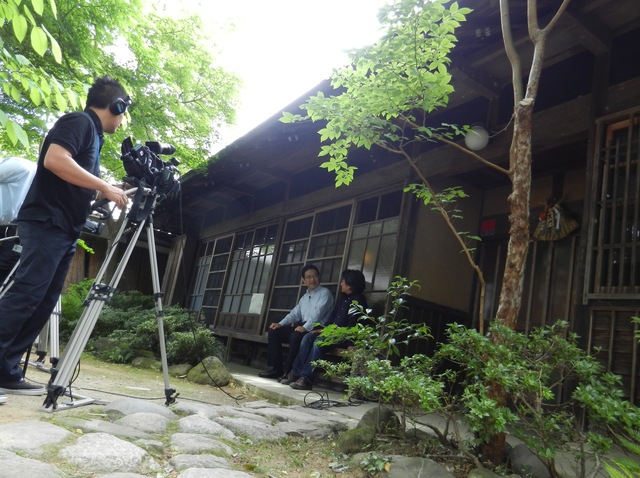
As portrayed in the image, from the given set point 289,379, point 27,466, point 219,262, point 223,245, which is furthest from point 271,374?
point 223,245

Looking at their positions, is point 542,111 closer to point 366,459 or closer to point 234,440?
point 366,459

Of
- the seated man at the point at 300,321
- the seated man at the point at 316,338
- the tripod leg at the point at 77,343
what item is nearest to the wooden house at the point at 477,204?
the seated man at the point at 316,338

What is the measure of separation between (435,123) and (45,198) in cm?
424

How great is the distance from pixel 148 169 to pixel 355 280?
3035 mm

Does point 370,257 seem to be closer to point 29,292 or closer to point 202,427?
point 202,427

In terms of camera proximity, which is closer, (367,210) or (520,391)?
(520,391)

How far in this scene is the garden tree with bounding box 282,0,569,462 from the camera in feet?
7.91

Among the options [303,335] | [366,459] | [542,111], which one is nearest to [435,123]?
[542,111]

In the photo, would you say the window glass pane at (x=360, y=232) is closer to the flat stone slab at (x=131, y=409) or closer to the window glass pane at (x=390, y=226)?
the window glass pane at (x=390, y=226)

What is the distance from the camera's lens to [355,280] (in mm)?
5332

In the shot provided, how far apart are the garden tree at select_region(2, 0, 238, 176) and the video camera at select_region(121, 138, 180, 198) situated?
8.08 ft

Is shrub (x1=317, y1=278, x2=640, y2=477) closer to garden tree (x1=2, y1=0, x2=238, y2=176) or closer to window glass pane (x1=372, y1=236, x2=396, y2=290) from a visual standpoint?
window glass pane (x1=372, y1=236, x2=396, y2=290)

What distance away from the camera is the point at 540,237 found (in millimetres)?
4816

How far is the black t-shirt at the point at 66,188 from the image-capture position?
245cm
